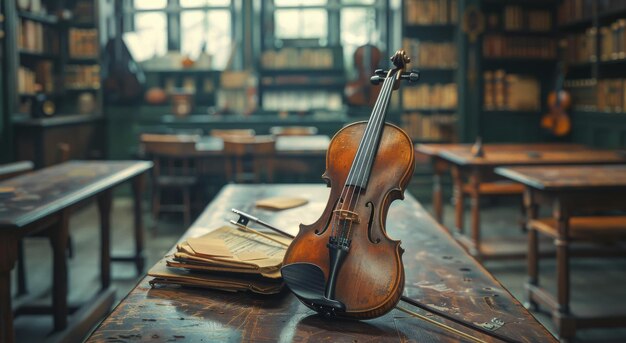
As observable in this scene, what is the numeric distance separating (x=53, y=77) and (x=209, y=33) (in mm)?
1902

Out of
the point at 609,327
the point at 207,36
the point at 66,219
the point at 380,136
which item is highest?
the point at 207,36

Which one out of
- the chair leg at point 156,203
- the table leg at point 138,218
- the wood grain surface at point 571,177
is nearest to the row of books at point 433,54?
the chair leg at point 156,203

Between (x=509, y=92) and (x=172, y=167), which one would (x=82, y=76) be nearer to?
(x=172, y=167)

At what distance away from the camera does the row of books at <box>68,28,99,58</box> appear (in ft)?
26.5

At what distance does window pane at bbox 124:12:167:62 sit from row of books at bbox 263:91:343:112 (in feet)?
4.88

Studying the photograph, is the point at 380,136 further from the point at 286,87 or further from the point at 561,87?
the point at 286,87

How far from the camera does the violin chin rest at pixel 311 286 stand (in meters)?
1.27

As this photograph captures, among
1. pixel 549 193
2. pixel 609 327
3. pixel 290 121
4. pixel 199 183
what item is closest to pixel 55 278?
pixel 549 193

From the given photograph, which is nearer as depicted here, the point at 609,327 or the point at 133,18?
the point at 609,327

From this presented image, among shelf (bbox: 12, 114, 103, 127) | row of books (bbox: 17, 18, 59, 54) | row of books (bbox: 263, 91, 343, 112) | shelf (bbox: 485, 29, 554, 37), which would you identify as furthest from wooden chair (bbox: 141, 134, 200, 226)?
shelf (bbox: 485, 29, 554, 37)

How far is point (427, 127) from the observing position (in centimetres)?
784

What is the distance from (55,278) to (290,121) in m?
4.94

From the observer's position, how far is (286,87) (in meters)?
8.46

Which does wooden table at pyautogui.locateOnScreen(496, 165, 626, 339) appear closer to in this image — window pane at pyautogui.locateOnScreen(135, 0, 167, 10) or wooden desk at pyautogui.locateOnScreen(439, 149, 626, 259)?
wooden desk at pyautogui.locateOnScreen(439, 149, 626, 259)
